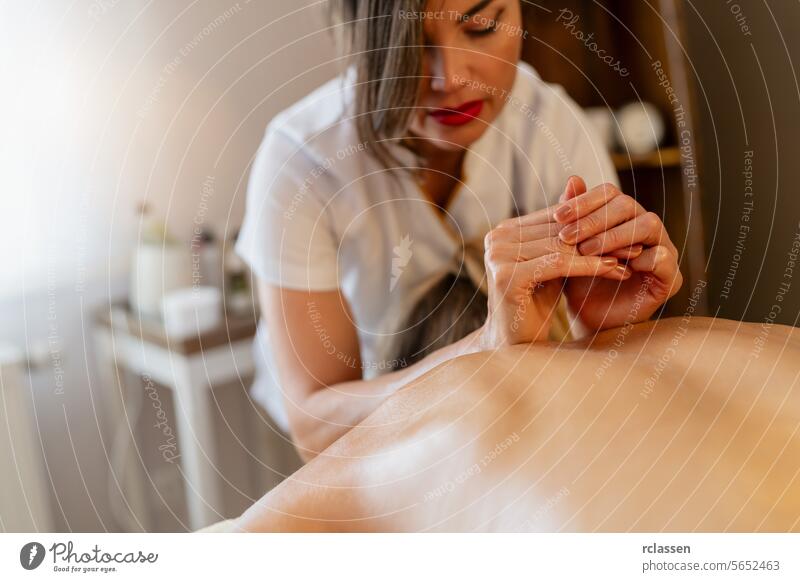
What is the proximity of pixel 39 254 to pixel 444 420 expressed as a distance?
1.22 feet

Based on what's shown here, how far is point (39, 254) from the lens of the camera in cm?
55

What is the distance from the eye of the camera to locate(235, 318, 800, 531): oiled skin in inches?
15.8

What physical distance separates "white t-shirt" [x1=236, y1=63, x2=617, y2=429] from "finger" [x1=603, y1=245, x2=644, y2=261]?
13 centimetres

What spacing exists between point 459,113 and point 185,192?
0.81 feet

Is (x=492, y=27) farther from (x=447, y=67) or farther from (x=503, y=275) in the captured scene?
(x=503, y=275)

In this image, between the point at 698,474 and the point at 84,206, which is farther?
the point at 84,206

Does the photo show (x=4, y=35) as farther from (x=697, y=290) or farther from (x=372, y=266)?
(x=697, y=290)

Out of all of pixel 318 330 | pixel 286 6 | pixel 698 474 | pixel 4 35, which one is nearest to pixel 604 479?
pixel 698 474

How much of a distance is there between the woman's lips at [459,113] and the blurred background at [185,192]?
7cm

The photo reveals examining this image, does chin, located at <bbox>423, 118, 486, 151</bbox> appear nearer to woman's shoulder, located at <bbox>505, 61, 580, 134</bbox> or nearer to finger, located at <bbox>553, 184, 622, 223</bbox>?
woman's shoulder, located at <bbox>505, 61, 580, 134</bbox>

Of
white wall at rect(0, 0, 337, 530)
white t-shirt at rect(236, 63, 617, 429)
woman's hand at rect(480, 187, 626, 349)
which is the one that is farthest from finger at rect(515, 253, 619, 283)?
white wall at rect(0, 0, 337, 530)

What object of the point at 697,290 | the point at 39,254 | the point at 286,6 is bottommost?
the point at 697,290

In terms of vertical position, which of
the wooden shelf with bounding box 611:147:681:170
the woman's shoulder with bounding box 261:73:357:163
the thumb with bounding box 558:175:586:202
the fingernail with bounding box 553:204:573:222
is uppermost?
the woman's shoulder with bounding box 261:73:357:163

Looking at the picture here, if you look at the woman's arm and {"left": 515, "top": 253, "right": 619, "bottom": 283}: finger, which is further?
the woman's arm
